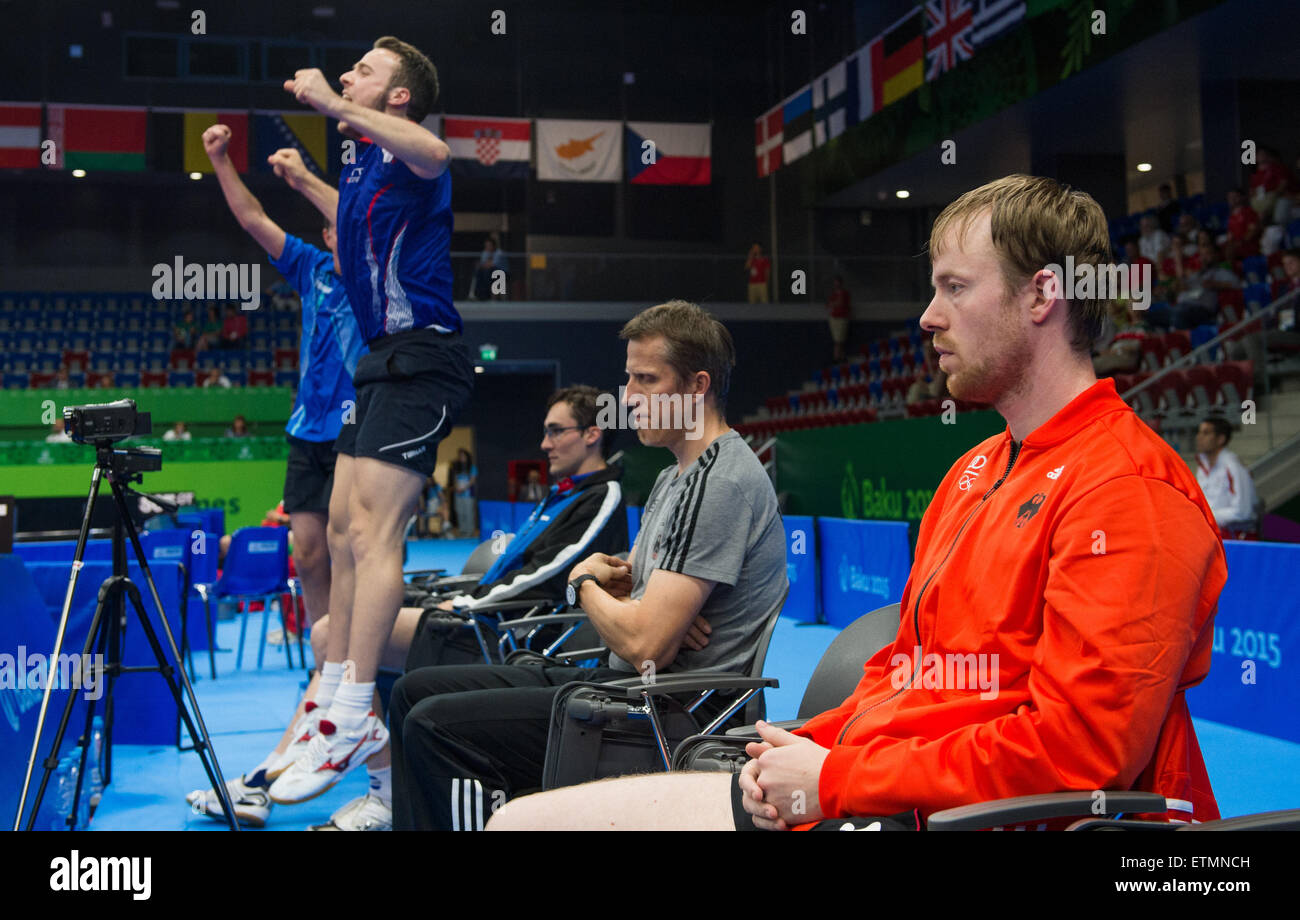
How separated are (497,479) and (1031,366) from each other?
62.5 ft

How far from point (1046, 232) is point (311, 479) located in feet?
7.25

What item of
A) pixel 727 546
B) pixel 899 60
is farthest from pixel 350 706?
pixel 899 60

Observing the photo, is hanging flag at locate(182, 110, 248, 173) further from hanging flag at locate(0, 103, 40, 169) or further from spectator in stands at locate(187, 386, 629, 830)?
spectator in stands at locate(187, 386, 629, 830)

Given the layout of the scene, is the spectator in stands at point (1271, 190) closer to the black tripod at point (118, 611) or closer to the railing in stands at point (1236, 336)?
the railing in stands at point (1236, 336)

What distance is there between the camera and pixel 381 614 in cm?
242

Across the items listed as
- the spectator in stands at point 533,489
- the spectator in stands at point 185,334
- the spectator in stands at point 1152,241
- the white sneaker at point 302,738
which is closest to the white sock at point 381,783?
the white sneaker at point 302,738

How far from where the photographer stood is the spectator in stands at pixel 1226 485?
667 cm

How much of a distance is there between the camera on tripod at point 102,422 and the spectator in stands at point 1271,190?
31.4 ft

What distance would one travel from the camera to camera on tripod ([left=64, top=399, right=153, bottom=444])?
2.53 meters

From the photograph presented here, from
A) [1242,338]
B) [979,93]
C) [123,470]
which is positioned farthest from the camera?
[979,93]

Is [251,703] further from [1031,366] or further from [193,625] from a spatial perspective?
[1031,366]

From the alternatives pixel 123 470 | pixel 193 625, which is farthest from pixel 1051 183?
pixel 193 625

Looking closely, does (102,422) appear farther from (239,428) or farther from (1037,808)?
(239,428)

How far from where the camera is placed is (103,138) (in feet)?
50.5
